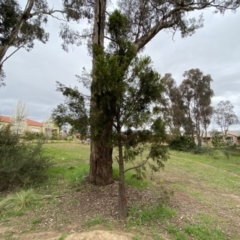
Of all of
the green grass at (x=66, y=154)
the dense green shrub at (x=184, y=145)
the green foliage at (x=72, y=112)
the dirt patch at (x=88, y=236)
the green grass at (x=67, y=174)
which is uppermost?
the green foliage at (x=72, y=112)

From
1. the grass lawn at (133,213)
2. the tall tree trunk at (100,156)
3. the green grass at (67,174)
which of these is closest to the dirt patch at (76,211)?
the grass lawn at (133,213)

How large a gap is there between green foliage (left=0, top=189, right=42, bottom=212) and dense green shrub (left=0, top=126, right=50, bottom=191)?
883 millimetres

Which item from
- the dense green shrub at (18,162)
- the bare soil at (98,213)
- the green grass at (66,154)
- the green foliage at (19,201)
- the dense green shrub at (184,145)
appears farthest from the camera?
the dense green shrub at (184,145)

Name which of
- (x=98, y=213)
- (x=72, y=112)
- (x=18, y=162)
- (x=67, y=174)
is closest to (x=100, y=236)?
(x=98, y=213)

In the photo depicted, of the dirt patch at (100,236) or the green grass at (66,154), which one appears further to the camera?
the green grass at (66,154)

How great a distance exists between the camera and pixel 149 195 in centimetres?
461

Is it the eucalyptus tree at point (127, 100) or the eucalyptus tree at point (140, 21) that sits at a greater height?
the eucalyptus tree at point (140, 21)

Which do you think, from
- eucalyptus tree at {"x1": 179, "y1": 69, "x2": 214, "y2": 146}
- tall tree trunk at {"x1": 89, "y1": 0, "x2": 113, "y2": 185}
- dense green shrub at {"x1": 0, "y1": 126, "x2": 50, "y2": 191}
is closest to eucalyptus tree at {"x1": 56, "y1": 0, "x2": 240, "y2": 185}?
tall tree trunk at {"x1": 89, "y1": 0, "x2": 113, "y2": 185}

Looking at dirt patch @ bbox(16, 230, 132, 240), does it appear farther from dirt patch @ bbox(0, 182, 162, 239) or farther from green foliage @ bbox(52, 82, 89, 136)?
green foliage @ bbox(52, 82, 89, 136)

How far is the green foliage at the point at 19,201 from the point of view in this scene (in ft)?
13.8

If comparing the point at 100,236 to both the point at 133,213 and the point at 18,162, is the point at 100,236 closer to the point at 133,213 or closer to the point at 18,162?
the point at 133,213

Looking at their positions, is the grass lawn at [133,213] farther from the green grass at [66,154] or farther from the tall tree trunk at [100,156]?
the green grass at [66,154]

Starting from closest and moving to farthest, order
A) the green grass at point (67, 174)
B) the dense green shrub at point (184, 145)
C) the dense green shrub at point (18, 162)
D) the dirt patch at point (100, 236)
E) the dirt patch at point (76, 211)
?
the dirt patch at point (100, 236)
the dirt patch at point (76, 211)
the dense green shrub at point (18, 162)
the green grass at point (67, 174)
the dense green shrub at point (184, 145)

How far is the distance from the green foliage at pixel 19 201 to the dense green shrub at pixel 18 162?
0.88 metres
